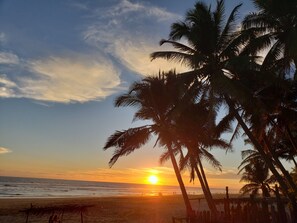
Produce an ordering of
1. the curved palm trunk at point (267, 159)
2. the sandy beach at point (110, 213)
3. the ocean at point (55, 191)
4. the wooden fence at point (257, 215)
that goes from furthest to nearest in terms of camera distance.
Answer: the ocean at point (55, 191), the sandy beach at point (110, 213), the curved palm trunk at point (267, 159), the wooden fence at point (257, 215)

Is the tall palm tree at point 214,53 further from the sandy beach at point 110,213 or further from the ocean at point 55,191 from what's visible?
the ocean at point 55,191

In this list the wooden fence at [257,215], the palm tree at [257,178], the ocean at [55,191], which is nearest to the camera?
the wooden fence at [257,215]

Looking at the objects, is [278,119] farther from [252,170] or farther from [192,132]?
[252,170]

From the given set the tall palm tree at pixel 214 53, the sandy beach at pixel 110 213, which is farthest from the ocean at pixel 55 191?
the tall palm tree at pixel 214 53

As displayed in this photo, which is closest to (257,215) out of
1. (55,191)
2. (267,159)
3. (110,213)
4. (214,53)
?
(267,159)

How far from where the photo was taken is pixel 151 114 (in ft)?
62.0

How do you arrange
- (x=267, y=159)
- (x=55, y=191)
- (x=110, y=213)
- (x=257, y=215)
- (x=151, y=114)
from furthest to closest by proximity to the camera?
1. (x=55, y=191)
2. (x=110, y=213)
3. (x=151, y=114)
4. (x=267, y=159)
5. (x=257, y=215)

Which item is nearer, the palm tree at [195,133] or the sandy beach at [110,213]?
the palm tree at [195,133]

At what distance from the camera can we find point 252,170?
37.2 m

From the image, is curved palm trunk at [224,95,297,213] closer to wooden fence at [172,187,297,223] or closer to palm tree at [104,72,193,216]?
wooden fence at [172,187,297,223]

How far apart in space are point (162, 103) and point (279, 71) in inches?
271

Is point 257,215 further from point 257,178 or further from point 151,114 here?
point 257,178

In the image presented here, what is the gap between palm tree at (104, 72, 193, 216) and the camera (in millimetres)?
18203

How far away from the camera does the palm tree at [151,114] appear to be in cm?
1820
